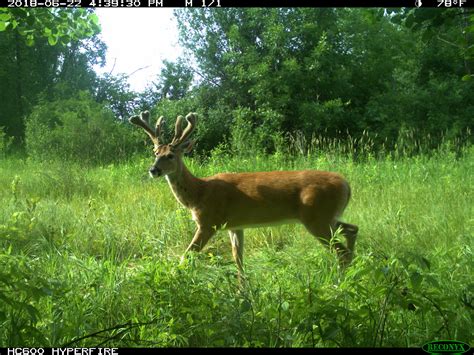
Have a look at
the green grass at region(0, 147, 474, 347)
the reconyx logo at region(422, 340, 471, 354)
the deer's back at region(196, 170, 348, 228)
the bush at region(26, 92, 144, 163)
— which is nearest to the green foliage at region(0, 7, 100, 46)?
the green grass at region(0, 147, 474, 347)

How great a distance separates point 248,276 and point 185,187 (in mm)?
1915

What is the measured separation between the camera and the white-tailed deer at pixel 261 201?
477 centimetres

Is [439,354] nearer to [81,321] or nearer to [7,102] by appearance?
[81,321]

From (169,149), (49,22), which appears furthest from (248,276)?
(49,22)

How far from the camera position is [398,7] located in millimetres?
2680

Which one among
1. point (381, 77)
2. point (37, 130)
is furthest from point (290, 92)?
point (37, 130)

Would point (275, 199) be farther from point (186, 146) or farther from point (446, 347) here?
point (446, 347)

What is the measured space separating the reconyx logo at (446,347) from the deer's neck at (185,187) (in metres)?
3.09

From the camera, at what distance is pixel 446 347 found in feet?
6.85

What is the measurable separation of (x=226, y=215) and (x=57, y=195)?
3.43 metres

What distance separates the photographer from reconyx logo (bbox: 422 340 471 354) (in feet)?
6.72

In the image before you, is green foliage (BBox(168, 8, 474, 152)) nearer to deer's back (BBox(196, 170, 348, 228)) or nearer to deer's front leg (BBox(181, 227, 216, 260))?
deer's back (BBox(196, 170, 348, 228))

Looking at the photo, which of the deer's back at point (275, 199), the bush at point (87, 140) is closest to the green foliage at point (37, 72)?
the bush at point (87, 140)

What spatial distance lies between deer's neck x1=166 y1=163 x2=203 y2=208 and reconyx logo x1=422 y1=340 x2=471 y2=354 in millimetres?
3092
